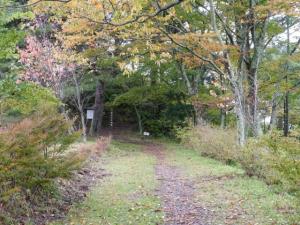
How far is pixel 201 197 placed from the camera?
864 cm

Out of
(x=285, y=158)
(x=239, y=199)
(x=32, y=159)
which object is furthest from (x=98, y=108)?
(x=285, y=158)

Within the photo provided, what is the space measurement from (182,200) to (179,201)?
104mm

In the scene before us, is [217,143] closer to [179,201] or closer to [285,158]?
[179,201]

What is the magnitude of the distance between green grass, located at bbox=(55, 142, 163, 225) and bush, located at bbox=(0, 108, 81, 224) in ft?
2.58

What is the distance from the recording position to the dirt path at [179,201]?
6.83 metres

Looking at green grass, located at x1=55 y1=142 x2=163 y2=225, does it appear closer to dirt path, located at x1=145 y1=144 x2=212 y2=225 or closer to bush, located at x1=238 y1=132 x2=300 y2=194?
dirt path, located at x1=145 y1=144 x2=212 y2=225

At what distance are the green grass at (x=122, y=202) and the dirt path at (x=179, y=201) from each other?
0.64 feet

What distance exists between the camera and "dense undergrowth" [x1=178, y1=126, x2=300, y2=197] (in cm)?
614

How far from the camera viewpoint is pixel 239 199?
823 centimetres

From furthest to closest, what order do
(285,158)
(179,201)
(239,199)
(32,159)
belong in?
(179,201) < (239,199) < (32,159) < (285,158)

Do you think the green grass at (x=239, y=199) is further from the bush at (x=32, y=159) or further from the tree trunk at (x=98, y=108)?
the tree trunk at (x=98, y=108)

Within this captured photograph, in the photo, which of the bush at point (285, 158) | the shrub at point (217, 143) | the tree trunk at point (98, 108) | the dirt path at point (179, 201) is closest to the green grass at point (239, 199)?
the dirt path at point (179, 201)

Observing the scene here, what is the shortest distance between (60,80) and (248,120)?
375 inches

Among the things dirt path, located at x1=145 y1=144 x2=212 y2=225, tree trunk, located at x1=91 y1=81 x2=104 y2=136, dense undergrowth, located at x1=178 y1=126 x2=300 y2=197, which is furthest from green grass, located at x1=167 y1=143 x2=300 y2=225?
tree trunk, located at x1=91 y1=81 x2=104 y2=136
